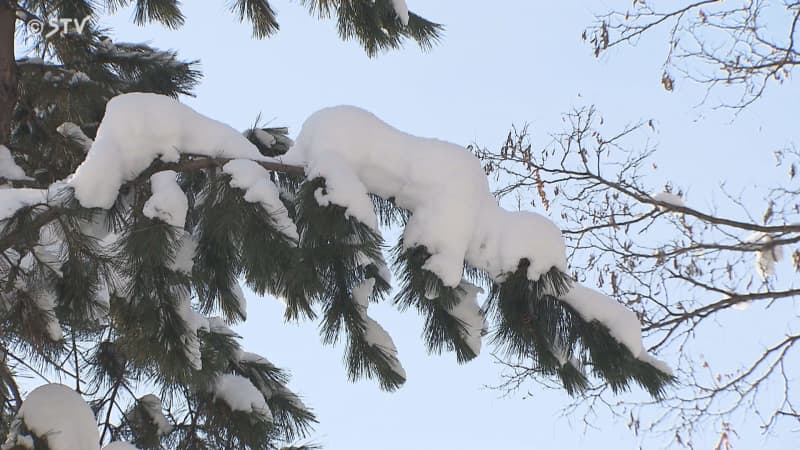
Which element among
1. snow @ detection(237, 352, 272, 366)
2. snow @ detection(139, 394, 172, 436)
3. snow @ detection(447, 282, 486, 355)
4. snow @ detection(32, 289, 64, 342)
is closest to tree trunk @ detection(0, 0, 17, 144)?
snow @ detection(139, 394, 172, 436)

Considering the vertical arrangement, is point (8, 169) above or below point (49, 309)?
above

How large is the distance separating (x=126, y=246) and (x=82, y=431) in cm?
101

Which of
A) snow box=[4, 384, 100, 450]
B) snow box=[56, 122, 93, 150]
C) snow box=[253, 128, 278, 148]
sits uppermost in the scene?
snow box=[56, 122, 93, 150]

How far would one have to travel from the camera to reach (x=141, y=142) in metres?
2.76

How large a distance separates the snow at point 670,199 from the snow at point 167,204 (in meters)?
6.55

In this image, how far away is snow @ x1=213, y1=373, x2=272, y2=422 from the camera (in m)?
3.88

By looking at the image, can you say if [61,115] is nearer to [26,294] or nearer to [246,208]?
[26,294]

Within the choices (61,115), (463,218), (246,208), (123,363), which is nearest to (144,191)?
(246,208)

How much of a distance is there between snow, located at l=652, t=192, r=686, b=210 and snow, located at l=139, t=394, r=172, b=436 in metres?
5.54

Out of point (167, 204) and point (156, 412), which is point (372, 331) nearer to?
point (167, 204)

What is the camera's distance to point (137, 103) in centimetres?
282

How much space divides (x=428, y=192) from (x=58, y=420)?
63.3 inches

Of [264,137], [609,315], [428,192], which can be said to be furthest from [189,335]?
[264,137]

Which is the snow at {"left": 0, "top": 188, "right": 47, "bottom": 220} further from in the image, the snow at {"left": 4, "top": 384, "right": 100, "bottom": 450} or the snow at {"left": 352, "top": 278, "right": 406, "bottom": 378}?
the snow at {"left": 352, "top": 278, "right": 406, "bottom": 378}
